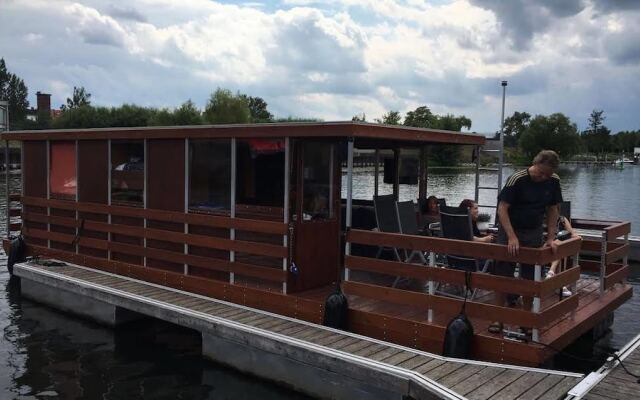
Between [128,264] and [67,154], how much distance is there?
220 cm

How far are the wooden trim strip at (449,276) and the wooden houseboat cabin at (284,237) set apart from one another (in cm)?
1

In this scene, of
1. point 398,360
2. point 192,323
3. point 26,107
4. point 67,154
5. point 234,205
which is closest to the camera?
point 398,360

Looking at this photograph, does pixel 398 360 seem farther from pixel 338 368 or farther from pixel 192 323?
pixel 192 323

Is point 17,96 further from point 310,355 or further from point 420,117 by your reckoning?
point 310,355

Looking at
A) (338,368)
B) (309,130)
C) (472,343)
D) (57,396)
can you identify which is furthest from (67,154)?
(472,343)

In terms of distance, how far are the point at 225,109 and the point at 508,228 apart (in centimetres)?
6763

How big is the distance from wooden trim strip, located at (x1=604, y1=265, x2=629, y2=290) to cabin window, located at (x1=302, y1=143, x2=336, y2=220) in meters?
3.35

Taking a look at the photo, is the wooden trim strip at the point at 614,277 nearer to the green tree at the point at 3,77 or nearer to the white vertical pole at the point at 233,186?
the white vertical pole at the point at 233,186

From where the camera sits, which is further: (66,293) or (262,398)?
(66,293)

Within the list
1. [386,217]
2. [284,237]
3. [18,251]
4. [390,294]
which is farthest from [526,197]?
[18,251]

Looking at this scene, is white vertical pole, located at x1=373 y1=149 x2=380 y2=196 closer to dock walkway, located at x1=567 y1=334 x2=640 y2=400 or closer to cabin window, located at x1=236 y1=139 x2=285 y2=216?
cabin window, located at x1=236 y1=139 x2=285 y2=216

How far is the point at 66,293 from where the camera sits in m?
8.88

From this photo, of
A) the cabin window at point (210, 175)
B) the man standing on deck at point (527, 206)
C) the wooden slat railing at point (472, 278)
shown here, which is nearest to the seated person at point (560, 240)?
the wooden slat railing at point (472, 278)

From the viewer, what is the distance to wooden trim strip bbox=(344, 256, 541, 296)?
527 cm
